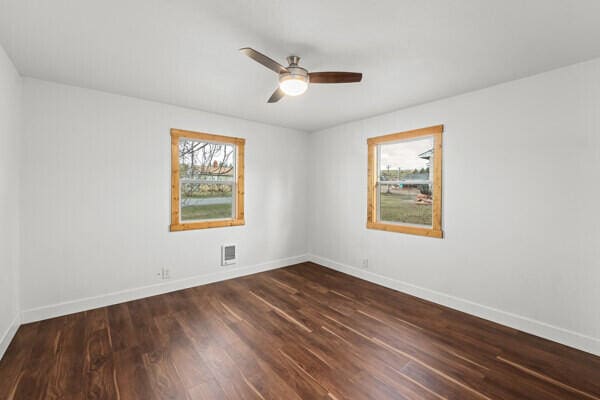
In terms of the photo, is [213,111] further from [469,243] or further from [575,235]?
[575,235]

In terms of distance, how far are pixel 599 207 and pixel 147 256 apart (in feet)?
16.6

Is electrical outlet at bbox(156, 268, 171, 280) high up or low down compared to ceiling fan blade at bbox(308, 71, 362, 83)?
down

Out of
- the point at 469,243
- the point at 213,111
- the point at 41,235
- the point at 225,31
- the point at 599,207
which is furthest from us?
the point at 213,111

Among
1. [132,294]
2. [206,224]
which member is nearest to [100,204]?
[132,294]

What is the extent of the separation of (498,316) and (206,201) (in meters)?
4.20

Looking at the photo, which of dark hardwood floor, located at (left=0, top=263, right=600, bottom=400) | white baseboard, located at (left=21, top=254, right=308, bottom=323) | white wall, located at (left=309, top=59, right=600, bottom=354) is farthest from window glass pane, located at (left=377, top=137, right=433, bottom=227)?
white baseboard, located at (left=21, top=254, right=308, bottom=323)

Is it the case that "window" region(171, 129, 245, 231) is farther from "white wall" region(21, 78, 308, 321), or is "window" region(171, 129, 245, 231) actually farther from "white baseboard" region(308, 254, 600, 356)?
"white baseboard" region(308, 254, 600, 356)

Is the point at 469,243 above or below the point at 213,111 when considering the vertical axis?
below

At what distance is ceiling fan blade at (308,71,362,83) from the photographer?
234 cm

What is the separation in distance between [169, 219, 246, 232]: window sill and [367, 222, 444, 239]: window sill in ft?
7.30

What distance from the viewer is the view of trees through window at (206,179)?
163 inches

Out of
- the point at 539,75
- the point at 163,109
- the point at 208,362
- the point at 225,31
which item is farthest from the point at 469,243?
the point at 163,109

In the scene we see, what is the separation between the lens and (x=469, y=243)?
→ 10.8 feet

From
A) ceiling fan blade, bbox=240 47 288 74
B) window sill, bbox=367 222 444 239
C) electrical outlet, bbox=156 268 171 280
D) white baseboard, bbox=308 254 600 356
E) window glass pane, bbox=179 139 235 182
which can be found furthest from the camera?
window glass pane, bbox=179 139 235 182
